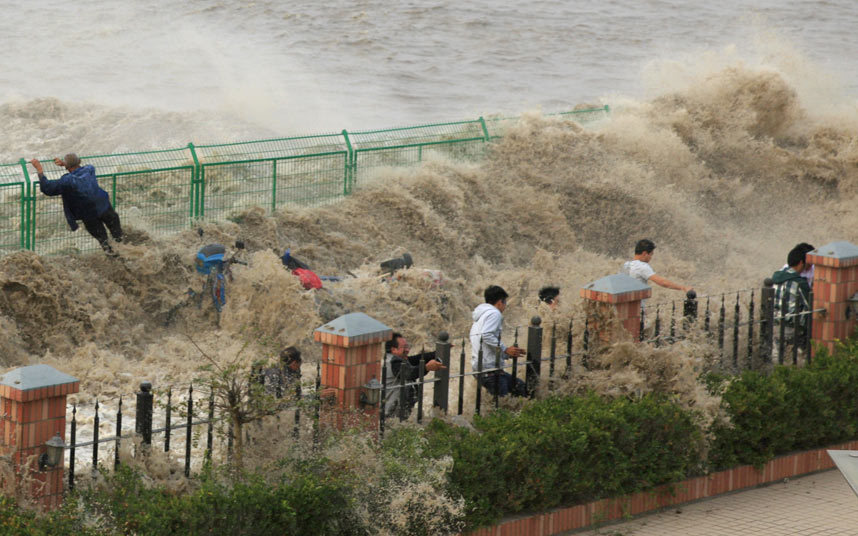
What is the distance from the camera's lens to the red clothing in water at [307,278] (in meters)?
14.5

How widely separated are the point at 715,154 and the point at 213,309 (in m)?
12.8

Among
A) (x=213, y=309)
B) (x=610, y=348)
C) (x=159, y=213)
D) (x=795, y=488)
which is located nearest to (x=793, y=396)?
(x=795, y=488)

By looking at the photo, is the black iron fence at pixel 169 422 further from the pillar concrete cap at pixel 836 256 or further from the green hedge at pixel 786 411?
the pillar concrete cap at pixel 836 256

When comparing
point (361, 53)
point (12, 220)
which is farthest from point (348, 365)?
point (361, 53)

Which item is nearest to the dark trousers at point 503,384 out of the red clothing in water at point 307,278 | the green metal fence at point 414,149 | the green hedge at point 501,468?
the green hedge at point 501,468

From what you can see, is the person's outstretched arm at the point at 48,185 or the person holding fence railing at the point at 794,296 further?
the person's outstretched arm at the point at 48,185

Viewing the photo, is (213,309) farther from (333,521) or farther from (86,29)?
(86,29)

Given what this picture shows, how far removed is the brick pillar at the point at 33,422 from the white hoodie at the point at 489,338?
332 centimetres

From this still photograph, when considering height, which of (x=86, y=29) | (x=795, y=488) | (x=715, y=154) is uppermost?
(x=86, y=29)

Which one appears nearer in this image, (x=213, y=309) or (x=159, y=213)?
(x=213, y=309)

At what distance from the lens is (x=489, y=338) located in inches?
343

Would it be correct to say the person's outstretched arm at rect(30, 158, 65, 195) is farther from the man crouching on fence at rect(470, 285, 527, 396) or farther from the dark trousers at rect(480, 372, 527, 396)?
the dark trousers at rect(480, 372, 527, 396)

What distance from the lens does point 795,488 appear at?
8969 mm

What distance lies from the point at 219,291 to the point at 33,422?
8.07 metres
